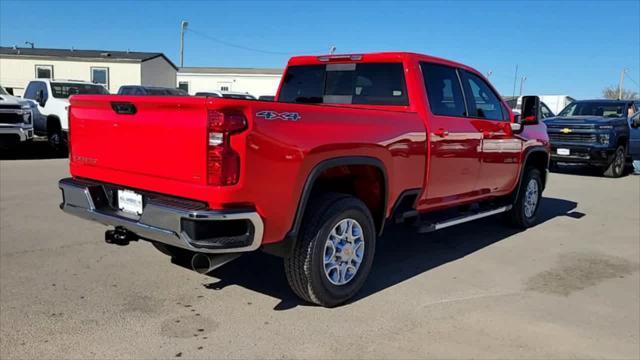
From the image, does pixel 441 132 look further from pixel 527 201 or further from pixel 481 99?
pixel 527 201

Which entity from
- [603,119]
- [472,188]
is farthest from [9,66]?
[472,188]

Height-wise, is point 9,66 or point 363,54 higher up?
point 9,66

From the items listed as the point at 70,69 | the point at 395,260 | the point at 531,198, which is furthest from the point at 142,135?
the point at 70,69

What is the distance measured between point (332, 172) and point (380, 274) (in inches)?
52.6

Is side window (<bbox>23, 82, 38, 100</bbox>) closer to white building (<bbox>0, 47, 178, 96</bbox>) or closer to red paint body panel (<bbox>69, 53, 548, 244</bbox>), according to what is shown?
red paint body panel (<bbox>69, 53, 548, 244</bbox>)

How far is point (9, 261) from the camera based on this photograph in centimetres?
495

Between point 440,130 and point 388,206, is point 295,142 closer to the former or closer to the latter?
point 388,206

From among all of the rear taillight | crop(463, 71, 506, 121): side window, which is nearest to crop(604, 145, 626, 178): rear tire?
crop(463, 71, 506, 121): side window

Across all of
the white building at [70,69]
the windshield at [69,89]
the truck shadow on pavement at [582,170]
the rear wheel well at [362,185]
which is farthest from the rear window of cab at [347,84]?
the white building at [70,69]

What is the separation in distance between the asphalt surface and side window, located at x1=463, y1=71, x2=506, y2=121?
151 centimetres

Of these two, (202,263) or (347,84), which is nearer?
(202,263)

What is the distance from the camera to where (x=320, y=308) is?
163 inches

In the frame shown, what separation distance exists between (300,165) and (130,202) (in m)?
1.24

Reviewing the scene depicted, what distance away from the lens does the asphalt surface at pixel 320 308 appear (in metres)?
3.50
